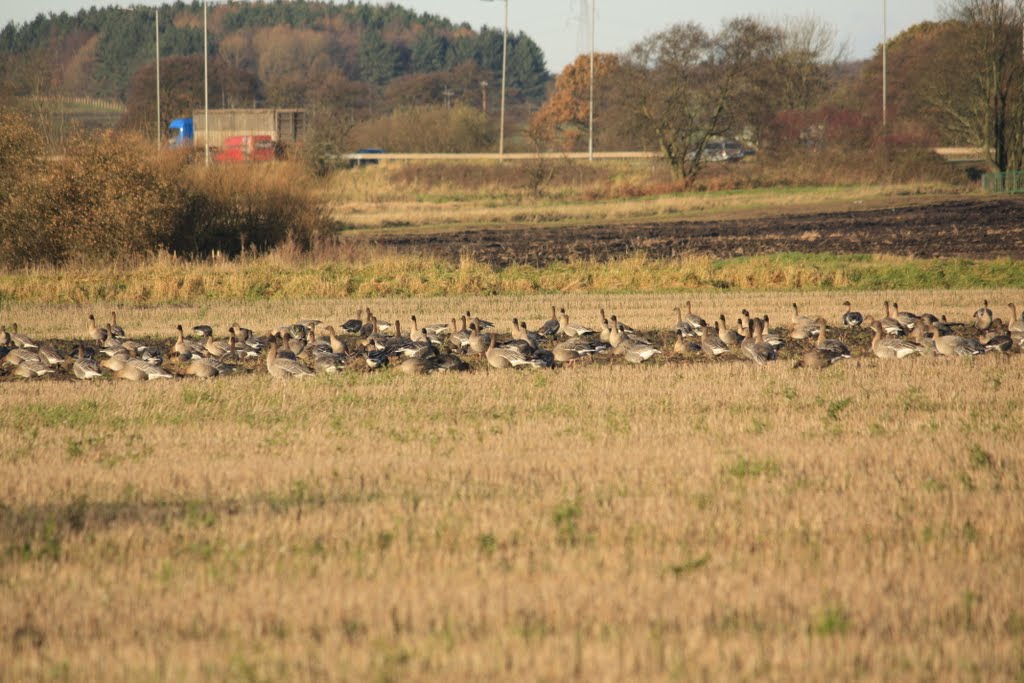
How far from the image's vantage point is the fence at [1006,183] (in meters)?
58.6

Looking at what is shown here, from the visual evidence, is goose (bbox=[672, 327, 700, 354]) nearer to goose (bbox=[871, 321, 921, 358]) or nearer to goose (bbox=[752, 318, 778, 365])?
goose (bbox=[752, 318, 778, 365])

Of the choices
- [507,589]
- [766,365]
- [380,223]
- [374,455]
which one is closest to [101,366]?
[374,455]

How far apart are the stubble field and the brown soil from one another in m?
19.6

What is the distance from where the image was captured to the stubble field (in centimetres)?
643

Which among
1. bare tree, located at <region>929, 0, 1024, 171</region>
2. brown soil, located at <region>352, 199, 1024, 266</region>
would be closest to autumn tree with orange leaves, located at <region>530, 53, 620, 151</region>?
bare tree, located at <region>929, 0, 1024, 171</region>

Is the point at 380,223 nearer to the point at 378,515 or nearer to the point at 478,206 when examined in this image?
the point at 478,206

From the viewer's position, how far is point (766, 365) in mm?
16844

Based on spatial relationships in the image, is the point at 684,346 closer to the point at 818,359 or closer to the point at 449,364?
the point at 818,359

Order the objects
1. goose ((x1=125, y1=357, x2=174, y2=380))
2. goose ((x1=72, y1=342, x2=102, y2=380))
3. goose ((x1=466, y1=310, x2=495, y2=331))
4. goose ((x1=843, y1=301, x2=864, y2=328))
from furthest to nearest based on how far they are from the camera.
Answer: goose ((x1=843, y1=301, x2=864, y2=328)) → goose ((x1=466, y1=310, x2=495, y2=331)) → goose ((x1=72, y1=342, x2=102, y2=380)) → goose ((x1=125, y1=357, x2=174, y2=380))

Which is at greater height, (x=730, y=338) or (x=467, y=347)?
(x=730, y=338)

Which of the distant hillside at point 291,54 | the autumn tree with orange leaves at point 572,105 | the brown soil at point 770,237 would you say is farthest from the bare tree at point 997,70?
the distant hillside at point 291,54

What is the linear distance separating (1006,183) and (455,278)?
41.6 metres

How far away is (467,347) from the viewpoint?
61.2 feet

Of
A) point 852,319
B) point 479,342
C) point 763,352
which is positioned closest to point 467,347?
point 479,342
